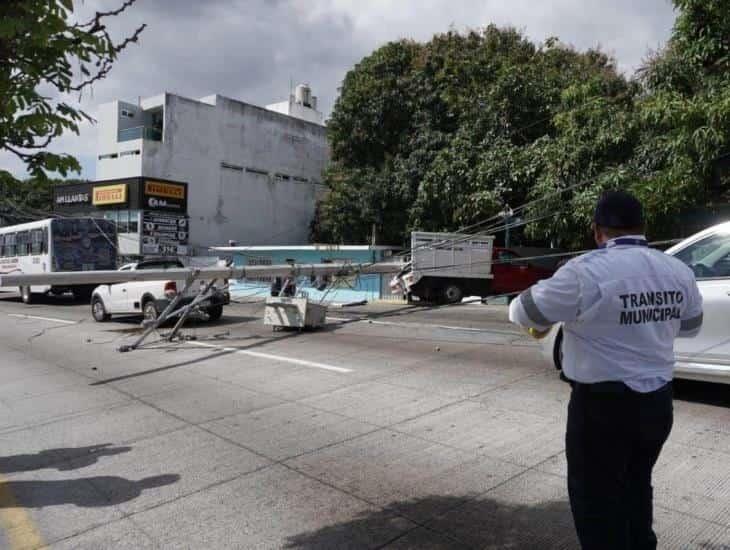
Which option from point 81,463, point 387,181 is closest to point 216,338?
point 81,463

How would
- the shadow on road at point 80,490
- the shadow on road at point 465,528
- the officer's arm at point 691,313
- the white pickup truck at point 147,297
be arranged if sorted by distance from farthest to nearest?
the white pickup truck at point 147,297 → the shadow on road at point 80,490 → the shadow on road at point 465,528 → the officer's arm at point 691,313

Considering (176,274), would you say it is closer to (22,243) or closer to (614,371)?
(614,371)

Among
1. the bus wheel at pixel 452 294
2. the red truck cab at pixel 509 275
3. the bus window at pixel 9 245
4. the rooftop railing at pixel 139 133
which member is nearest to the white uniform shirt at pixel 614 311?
the bus wheel at pixel 452 294

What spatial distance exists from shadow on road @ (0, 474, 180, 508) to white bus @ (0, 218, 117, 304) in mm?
20556

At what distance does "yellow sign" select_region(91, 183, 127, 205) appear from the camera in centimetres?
3416

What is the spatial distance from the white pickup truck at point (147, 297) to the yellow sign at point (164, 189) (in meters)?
17.2

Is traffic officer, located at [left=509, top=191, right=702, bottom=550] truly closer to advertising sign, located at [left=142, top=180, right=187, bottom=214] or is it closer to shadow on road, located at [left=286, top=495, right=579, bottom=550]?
shadow on road, located at [left=286, top=495, right=579, bottom=550]

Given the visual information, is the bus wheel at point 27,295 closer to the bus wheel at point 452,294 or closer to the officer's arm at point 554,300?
the bus wheel at point 452,294

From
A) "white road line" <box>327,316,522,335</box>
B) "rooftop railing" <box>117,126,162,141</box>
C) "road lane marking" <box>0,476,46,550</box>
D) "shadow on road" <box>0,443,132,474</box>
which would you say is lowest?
"road lane marking" <box>0,476,46,550</box>

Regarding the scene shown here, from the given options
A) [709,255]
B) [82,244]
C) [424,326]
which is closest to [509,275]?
[424,326]

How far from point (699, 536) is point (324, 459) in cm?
272

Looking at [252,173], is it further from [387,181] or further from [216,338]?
[216,338]

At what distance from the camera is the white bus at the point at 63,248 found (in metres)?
23.8

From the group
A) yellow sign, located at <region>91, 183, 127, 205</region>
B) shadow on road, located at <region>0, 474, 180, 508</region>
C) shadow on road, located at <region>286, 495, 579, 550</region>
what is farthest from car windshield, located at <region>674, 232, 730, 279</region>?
yellow sign, located at <region>91, 183, 127, 205</region>
